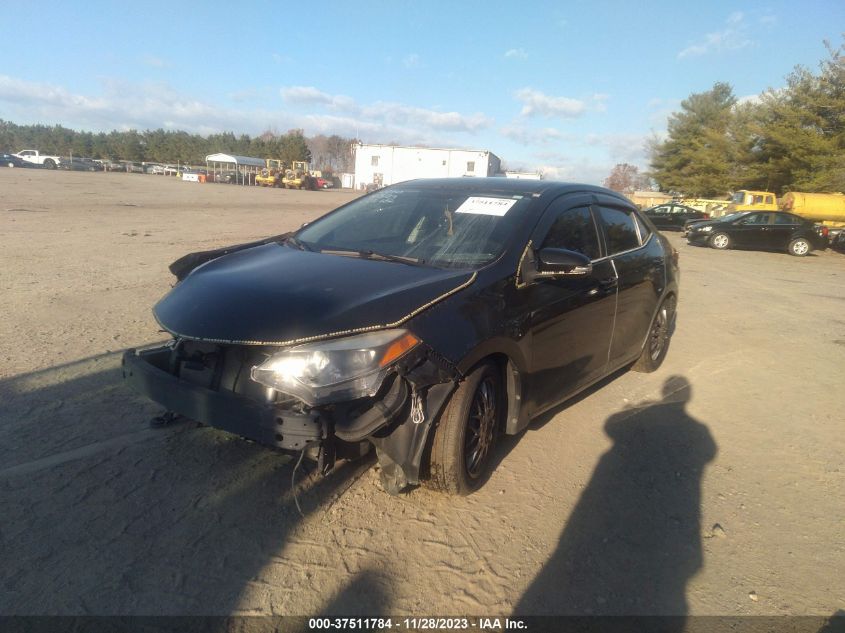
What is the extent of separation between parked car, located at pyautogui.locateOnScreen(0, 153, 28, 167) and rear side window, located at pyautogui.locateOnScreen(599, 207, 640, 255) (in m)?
71.3

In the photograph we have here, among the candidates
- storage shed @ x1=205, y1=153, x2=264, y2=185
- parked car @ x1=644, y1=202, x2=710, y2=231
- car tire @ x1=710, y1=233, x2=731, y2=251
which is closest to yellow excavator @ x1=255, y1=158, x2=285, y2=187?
storage shed @ x1=205, y1=153, x2=264, y2=185

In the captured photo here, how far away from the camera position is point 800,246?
2106 cm

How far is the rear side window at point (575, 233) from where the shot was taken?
365 cm

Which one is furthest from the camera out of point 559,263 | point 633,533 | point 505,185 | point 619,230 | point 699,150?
point 699,150

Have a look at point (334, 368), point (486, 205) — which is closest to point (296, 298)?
point (334, 368)

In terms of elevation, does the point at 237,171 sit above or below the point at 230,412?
above

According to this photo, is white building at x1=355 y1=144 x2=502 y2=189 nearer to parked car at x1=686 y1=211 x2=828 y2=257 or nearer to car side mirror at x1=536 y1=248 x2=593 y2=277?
parked car at x1=686 y1=211 x2=828 y2=257

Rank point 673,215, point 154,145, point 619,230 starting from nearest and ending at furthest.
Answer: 1. point 619,230
2. point 673,215
3. point 154,145

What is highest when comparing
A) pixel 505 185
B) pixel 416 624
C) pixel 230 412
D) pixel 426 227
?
pixel 505 185

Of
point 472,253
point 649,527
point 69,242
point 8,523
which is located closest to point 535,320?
point 472,253

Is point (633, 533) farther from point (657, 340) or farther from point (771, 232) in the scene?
point (771, 232)

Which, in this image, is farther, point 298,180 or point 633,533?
point 298,180

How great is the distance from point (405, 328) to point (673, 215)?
29753 millimetres

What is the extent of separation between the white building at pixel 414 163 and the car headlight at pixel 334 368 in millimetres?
48991
